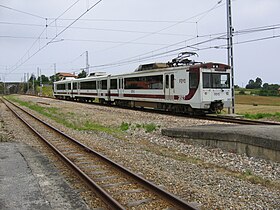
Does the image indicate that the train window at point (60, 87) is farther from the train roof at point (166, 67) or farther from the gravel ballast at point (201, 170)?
the gravel ballast at point (201, 170)

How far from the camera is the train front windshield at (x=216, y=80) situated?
1956cm

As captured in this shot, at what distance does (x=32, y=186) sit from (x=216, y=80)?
50.1ft

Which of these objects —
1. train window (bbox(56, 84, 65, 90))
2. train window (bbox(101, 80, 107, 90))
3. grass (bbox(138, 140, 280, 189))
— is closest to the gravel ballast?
grass (bbox(138, 140, 280, 189))

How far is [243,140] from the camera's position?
9.16 m

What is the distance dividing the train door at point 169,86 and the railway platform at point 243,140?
9.97m

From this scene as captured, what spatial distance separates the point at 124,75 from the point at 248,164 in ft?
70.3

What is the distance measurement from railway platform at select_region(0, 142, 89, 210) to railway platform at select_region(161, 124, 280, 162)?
4812 millimetres

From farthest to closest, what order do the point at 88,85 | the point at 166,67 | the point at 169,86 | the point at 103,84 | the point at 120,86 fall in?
the point at 88,85, the point at 103,84, the point at 120,86, the point at 166,67, the point at 169,86

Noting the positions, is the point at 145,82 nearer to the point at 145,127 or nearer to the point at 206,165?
the point at 145,127

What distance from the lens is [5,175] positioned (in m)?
7.53

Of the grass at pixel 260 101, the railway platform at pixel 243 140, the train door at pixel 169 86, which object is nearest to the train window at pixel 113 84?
the train door at pixel 169 86

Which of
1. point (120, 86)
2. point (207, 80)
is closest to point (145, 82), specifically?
point (120, 86)

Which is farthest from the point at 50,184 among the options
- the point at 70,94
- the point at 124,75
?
the point at 70,94

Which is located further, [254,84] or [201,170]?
[254,84]
